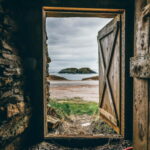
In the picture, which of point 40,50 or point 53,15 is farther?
point 53,15

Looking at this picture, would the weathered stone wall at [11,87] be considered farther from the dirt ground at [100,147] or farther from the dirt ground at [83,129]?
the dirt ground at [83,129]

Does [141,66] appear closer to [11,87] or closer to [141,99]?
[141,99]

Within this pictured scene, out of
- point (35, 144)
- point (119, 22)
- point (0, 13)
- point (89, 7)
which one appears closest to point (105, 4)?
point (89, 7)

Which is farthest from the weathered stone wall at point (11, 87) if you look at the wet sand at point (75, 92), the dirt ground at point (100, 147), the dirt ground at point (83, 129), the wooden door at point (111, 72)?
the wet sand at point (75, 92)

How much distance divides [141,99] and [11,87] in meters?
1.68

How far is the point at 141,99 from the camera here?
→ 5.40ft

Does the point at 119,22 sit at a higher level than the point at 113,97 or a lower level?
higher

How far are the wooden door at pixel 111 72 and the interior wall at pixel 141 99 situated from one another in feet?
3.84

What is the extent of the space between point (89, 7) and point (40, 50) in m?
1.11

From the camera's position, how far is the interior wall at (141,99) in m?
1.54

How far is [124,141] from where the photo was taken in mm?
2705

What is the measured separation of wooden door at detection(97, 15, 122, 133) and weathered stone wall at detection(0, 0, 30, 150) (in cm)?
172

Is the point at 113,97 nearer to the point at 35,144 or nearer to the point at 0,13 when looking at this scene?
the point at 35,144

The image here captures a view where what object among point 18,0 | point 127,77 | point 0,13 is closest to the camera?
point 0,13
